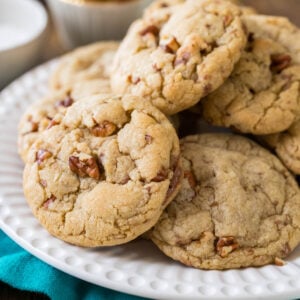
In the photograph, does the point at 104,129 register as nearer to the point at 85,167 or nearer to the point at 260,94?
the point at 85,167

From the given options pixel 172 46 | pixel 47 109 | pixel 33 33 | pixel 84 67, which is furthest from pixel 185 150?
pixel 33 33

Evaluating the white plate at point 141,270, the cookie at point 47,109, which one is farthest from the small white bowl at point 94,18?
the white plate at point 141,270

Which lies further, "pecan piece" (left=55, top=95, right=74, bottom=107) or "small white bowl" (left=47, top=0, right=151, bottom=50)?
"small white bowl" (left=47, top=0, right=151, bottom=50)

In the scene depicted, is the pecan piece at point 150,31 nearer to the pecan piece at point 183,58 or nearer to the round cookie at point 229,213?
the pecan piece at point 183,58

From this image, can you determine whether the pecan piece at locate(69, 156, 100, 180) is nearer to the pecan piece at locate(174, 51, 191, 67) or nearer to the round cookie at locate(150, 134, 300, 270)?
the round cookie at locate(150, 134, 300, 270)

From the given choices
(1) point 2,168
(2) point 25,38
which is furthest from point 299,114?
(2) point 25,38

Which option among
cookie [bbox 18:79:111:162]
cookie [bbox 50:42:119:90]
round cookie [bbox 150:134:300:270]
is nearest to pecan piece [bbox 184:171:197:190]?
round cookie [bbox 150:134:300:270]
